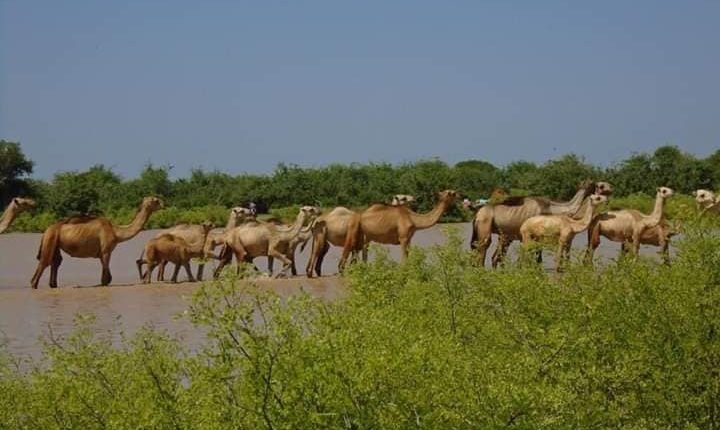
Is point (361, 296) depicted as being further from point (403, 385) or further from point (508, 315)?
point (403, 385)

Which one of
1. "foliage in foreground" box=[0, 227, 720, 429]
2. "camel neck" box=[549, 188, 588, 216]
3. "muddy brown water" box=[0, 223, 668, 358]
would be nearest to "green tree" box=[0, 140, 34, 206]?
"muddy brown water" box=[0, 223, 668, 358]

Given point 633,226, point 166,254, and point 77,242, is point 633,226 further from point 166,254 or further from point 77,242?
point 77,242

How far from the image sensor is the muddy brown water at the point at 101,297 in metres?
14.3

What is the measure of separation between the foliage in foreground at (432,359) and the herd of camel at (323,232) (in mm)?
11801

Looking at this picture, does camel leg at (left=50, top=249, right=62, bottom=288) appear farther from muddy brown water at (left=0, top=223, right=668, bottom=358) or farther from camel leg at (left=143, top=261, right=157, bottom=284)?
camel leg at (left=143, top=261, right=157, bottom=284)

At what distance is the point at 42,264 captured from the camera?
20859 millimetres

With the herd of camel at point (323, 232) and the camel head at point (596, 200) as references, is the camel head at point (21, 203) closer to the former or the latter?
the herd of camel at point (323, 232)

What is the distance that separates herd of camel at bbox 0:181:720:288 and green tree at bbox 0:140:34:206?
24059 mm

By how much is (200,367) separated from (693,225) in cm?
347

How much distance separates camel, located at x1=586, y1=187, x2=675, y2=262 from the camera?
20.0 metres

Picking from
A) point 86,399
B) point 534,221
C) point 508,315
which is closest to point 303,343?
point 86,399

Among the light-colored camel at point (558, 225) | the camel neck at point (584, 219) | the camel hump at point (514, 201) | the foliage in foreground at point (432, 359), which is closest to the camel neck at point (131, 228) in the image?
the camel hump at point (514, 201)

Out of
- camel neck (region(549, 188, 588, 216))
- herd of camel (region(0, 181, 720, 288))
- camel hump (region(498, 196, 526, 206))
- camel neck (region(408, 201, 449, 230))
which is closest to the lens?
herd of camel (region(0, 181, 720, 288))

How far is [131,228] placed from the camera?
2177 cm
